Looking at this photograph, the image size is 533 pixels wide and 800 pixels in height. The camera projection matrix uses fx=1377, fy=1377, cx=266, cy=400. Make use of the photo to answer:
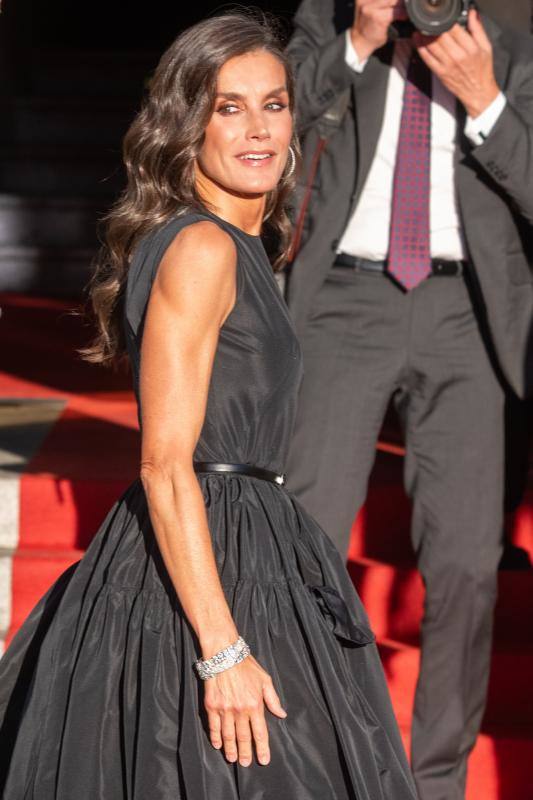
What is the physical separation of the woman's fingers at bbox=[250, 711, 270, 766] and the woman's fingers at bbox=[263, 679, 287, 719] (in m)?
0.02

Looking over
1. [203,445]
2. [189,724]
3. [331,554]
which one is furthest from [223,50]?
[189,724]

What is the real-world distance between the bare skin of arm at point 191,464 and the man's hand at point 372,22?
1008 mm

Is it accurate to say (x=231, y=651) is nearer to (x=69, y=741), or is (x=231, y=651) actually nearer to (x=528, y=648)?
(x=69, y=741)

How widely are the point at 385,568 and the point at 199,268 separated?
5.78 ft

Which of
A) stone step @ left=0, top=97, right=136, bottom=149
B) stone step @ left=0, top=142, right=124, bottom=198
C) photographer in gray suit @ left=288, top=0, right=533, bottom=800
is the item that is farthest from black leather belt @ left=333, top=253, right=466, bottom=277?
stone step @ left=0, top=97, right=136, bottom=149

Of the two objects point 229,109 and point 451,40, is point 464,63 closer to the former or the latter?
point 451,40

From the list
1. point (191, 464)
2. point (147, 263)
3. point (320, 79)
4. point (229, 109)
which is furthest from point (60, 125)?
point (191, 464)

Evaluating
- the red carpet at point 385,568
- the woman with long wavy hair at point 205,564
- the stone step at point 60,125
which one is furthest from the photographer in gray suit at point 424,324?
the stone step at point 60,125

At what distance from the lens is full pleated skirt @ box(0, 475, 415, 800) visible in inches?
71.9

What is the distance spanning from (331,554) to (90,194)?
6.54m

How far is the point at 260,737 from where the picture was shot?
1.80m

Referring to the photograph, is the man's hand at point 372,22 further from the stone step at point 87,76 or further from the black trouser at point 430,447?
the stone step at point 87,76

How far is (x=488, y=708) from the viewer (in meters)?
3.38

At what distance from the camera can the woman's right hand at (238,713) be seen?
1.79 meters
